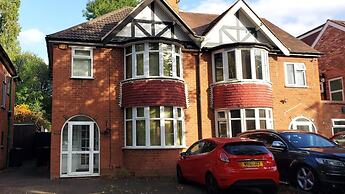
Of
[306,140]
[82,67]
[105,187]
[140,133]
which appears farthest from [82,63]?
[306,140]

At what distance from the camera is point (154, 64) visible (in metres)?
16.0

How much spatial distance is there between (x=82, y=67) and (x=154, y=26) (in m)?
3.87

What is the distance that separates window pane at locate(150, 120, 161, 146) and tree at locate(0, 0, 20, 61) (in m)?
26.5

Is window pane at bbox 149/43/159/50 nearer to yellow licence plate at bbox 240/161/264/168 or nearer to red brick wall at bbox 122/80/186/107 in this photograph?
red brick wall at bbox 122/80/186/107

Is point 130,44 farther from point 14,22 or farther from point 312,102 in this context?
point 14,22

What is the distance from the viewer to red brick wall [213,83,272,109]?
1666 cm

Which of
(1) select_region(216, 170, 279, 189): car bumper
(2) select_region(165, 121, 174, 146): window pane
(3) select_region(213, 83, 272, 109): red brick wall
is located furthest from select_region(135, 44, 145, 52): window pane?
(1) select_region(216, 170, 279, 189): car bumper

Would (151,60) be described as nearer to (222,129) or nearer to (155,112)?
(155,112)

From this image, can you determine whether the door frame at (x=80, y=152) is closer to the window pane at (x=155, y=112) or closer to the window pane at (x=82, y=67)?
the window pane at (x=82, y=67)

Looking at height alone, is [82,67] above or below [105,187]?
above

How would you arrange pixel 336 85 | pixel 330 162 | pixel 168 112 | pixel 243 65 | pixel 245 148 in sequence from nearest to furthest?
pixel 330 162, pixel 245 148, pixel 168 112, pixel 243 65, pixel 336 85

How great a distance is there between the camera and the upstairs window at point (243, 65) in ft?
55.8

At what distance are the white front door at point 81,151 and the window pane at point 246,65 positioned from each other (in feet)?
24.1

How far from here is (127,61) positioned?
16500mm
